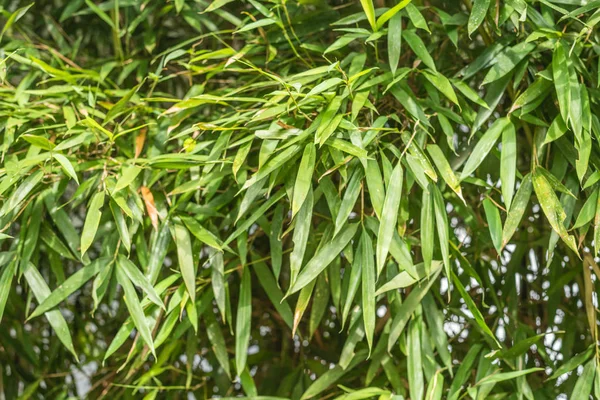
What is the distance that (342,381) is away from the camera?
1.28 metres

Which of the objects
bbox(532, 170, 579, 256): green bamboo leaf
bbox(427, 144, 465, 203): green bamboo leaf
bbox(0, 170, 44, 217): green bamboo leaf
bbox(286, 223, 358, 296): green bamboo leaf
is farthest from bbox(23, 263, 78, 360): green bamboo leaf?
bbox(532, 170, 579, 256): green bamboo leaf

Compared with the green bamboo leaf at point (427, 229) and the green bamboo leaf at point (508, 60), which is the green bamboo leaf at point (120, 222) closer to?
the green bamboo leaf at point (427, 229)

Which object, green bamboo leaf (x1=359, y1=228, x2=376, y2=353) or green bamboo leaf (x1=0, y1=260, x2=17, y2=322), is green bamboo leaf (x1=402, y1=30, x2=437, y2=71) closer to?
green bamboo leaf (x1=359, y1=228, x2=376, y2=353)

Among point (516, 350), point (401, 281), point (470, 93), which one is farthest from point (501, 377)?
point (470, 93)

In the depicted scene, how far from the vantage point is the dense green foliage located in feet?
3.30

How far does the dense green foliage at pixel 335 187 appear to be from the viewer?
1007mm

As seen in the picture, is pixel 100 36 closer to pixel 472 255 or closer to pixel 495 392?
pixel 472 255

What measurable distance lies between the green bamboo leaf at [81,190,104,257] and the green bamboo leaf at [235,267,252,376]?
247 millimetres

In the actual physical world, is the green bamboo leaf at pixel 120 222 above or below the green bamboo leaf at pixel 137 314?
above

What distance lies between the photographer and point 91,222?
1.01 meters

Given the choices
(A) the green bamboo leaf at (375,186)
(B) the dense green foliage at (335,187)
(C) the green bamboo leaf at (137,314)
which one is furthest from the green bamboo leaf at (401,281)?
(C) the green bamboo leaf at (137,314)

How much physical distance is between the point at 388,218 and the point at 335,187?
0.13 metres

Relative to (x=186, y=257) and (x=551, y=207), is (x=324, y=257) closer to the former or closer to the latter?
(x=186, y=257)

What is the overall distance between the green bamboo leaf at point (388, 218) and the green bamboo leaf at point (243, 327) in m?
0.26
